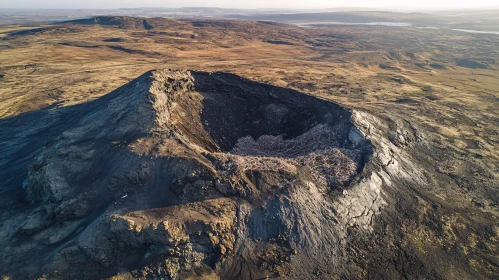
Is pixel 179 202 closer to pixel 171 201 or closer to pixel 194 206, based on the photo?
pixel 171 201

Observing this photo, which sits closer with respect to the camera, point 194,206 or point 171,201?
point 194,206

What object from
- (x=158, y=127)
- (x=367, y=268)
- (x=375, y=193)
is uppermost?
(x=158, y=127)

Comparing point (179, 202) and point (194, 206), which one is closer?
point (194, 206)

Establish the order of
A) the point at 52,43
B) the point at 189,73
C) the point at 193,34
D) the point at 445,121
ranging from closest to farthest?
the point at 189,73
the point at 445,121
the point at 52,43
the point at 193,34

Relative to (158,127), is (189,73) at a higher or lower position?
higher

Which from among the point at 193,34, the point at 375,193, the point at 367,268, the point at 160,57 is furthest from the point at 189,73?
the point at 193,34

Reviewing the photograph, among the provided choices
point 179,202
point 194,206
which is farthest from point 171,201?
point 194,206

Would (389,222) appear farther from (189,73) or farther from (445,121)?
(445,121)

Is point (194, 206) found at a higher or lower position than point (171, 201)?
lower
